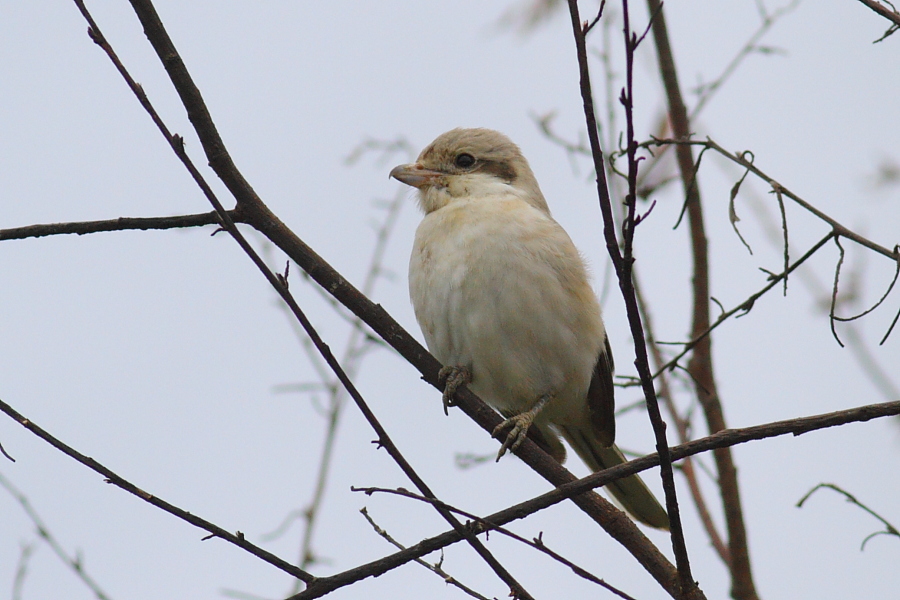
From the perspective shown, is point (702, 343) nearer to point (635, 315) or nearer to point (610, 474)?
point (610, 474)

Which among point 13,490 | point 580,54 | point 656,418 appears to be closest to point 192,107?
point 580,54

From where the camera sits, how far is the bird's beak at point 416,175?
5.48 meters

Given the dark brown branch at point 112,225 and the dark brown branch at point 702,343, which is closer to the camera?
the dark brown branch at point 112,225

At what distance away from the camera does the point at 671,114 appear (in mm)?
5918

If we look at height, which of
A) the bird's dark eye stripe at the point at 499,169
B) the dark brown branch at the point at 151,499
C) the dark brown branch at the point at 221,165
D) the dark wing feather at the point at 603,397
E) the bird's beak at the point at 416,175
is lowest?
the dark brown branch at the point at 151,499

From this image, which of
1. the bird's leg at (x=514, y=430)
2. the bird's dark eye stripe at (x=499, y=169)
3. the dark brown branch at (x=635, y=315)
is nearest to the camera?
the dark brown branch at (x=635, y=315)

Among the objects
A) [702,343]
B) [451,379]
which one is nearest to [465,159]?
[451,379]

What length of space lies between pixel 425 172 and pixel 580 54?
3122mm

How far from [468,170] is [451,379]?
142cm

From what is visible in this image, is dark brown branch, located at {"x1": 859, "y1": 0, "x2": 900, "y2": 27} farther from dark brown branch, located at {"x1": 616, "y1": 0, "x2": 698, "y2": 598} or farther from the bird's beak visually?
the bird's beak

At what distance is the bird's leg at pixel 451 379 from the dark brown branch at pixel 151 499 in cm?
168

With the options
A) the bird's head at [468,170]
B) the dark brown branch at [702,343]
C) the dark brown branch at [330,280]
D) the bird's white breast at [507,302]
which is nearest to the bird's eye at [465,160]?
the bird's head at [468,170]

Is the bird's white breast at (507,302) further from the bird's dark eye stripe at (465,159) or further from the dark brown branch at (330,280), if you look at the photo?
the dark brown branch at (330,280)

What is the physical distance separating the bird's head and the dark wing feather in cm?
94
